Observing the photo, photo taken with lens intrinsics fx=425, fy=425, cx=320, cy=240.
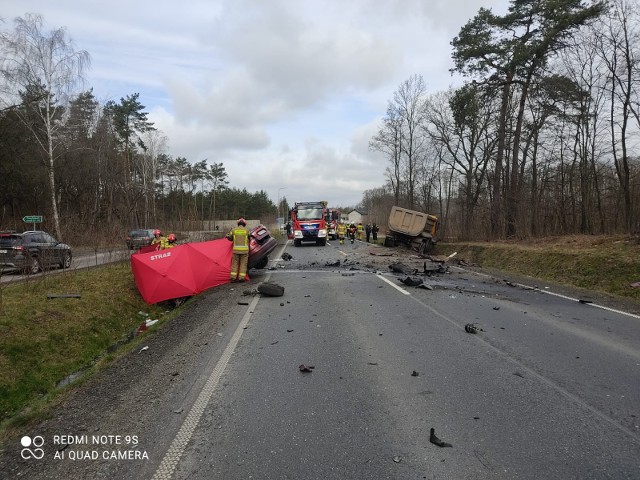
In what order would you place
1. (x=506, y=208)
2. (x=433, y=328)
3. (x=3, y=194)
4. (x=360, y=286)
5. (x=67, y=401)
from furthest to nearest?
(x=3, y=194) → (x=506, y=208) → (x=360, y=286) → (x=433, y=328) → (x=67, y=401)

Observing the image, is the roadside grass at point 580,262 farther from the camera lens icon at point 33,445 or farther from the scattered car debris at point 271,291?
the camera lens icon at point 33,445

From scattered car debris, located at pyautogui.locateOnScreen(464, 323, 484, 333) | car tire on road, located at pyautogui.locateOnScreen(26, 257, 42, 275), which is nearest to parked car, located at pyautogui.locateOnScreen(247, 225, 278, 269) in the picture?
car tire on road, located at pyautogui.locateOnScreen(26, 257, 42, 275)

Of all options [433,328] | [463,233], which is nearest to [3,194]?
[463,233]

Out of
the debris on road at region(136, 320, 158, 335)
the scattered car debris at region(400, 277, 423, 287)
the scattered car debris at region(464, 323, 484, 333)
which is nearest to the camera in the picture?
the scattered car debris at region(464, 323, 484, 333)

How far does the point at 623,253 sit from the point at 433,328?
10.1 metres

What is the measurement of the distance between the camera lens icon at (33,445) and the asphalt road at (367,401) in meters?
0.08

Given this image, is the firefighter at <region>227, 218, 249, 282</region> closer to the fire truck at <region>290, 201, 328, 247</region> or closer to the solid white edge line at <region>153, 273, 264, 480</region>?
the solid white edge line at <region>153, 273, 264, 480</region>

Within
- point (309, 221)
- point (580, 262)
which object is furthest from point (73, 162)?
point (580, 262)

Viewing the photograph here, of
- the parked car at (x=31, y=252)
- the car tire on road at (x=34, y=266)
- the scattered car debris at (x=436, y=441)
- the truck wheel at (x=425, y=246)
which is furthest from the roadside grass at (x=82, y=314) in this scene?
the truck wheel at (x=425, y=246)

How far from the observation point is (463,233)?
29.6 metres

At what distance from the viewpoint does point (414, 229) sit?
2586 cm

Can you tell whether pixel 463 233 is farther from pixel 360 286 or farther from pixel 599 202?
pixel 360 286

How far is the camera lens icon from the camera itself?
331 cm

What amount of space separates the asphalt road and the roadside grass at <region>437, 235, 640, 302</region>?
16.5 feet
